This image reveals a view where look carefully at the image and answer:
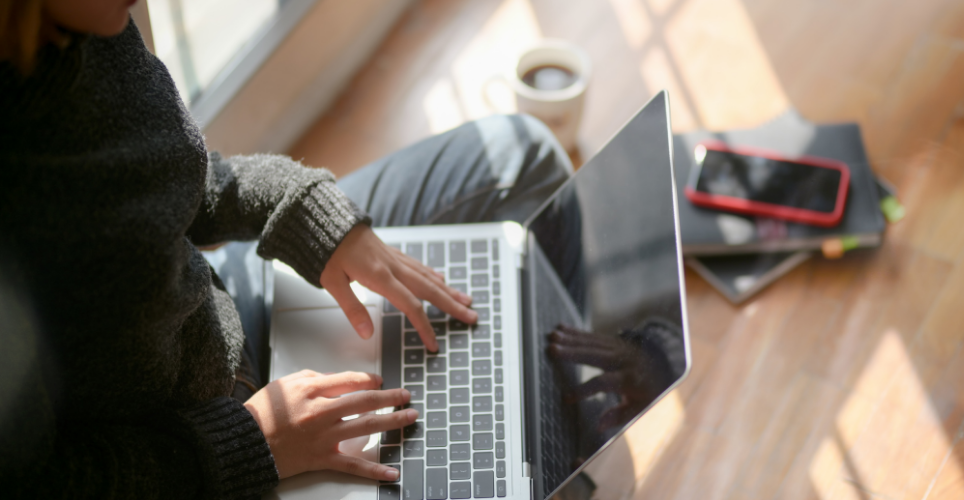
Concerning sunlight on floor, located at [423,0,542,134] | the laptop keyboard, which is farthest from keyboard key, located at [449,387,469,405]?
sunlight on floor, located at [423,0,542,134]

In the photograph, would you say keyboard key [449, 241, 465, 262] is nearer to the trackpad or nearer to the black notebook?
the trackpad

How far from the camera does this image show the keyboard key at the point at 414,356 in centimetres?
85

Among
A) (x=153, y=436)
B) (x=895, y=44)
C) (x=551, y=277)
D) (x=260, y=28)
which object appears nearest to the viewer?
(x=153, y=436)

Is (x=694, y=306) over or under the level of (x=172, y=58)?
under

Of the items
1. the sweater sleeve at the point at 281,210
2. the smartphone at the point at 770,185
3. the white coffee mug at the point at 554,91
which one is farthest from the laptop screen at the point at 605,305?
the smartphone at the point at 770,185

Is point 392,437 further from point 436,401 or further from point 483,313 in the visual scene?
point 483,313

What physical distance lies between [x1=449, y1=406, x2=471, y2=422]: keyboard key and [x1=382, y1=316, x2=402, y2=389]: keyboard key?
0.07 metres

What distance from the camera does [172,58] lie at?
121cm

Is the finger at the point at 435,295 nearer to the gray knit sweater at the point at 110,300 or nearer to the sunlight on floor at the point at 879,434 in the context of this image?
the gray knit sweater at the point at 110,300

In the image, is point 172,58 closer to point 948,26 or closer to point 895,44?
point 895,44

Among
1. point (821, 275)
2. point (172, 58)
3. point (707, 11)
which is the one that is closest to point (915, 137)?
point (821, 275)

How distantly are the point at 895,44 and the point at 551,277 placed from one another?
3.60 ft

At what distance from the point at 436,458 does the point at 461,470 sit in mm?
31

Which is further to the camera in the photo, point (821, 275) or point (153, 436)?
point (821, 275)
